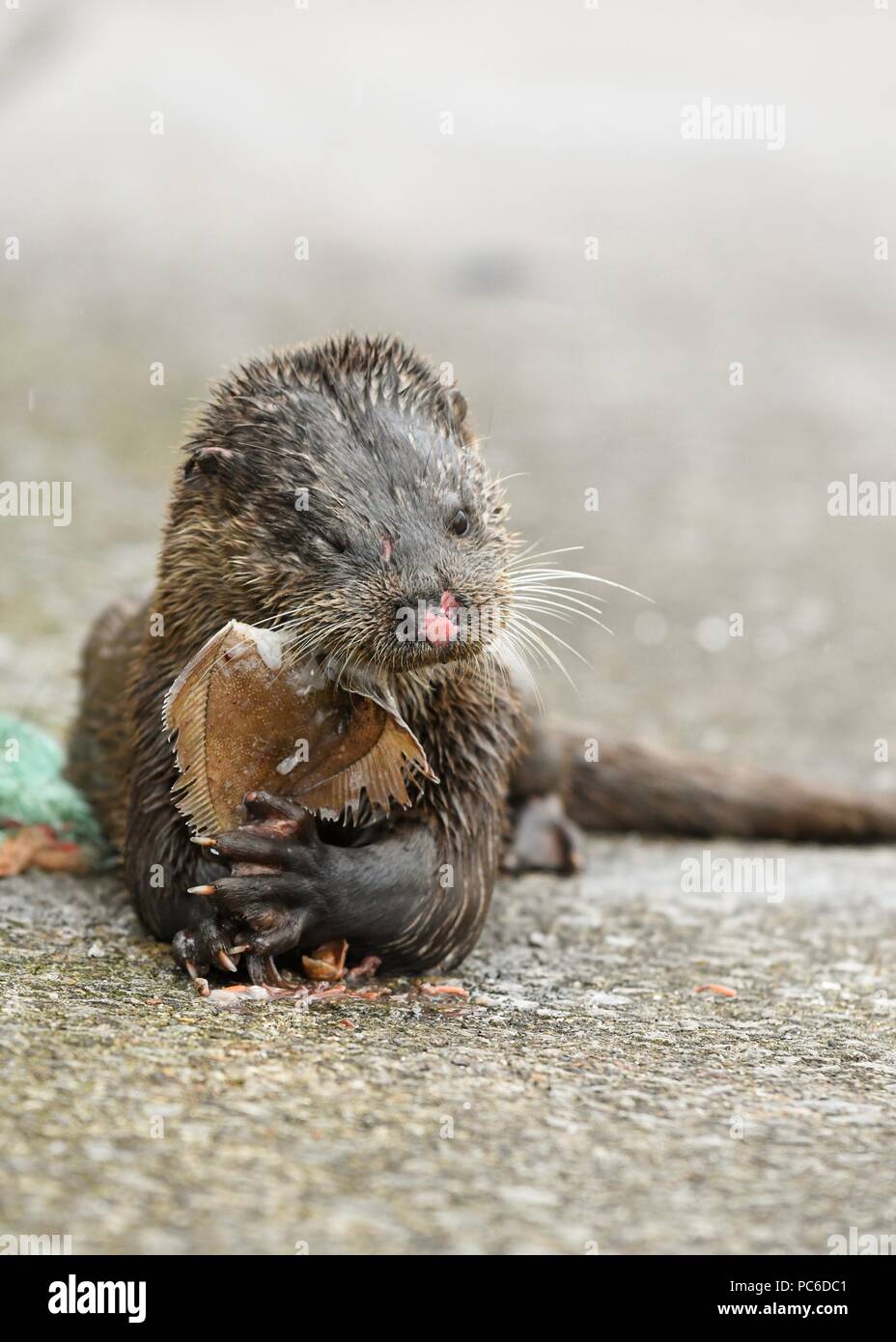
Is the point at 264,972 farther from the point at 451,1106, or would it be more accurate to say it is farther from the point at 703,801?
the point at 703,801

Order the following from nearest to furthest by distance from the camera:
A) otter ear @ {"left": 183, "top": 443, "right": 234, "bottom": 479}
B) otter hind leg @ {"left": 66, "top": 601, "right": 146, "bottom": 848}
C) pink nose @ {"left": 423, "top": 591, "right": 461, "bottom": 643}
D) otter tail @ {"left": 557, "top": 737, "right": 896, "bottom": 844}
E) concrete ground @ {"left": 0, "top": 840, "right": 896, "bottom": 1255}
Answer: concrete ground @ {"left": 0, "top": 840, "right": 896, "bottom": 1255}, pink nose @ {"left": 423, "top": 591, "right": 461, "bottom": 643}, otter ear @ {"left": 183, "top": 443, "right": 234, "bottom": 479}, otter hind leg @ {"left": 66, "top": 601, "right": 146, "bottom": 848}, otter tail @ {"left": 557, "top": 737, "right": 896, "bottom": 844}

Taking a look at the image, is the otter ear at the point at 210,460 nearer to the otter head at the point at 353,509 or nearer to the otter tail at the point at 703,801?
the otter head at the point at 353,509

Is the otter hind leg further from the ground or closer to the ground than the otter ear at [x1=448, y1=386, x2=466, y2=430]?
closer to the ground

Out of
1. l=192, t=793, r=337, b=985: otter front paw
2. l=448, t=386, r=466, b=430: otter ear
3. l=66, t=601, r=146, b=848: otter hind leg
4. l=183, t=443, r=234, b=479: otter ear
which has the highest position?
l=448, t=386, r=466, b=430: otter ear

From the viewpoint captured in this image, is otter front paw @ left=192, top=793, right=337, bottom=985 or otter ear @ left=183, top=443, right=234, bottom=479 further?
otter ear @ left=183, top=443, right=234, bottom=479

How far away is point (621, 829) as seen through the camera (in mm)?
5328

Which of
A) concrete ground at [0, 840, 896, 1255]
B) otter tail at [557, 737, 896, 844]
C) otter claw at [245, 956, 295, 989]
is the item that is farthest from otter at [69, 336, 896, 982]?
otter tail at [557, 737, 896, 844]

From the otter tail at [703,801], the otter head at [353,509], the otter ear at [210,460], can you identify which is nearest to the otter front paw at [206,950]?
the otter head at [353,509]

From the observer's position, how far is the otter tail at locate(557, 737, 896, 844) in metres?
5.23

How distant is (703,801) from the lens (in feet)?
17.3

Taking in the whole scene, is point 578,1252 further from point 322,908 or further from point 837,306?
point 837,306

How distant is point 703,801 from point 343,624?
253cm

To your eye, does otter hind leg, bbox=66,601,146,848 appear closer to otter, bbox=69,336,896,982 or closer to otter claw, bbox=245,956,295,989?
otter, bbox=69,336,896,982

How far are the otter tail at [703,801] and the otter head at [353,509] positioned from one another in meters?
1.94
